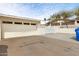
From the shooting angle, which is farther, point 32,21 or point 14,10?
point 32,21

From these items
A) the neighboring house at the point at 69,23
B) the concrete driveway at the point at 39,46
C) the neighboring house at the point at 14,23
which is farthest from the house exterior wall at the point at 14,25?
the neighboring house at the point at 69,23

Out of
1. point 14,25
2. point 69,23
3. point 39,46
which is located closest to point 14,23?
point 14,25

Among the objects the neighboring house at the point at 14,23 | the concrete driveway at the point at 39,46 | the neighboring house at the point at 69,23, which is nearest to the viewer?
the concrete driveway at the point at 39,46

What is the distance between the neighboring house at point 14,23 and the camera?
13.0 feet

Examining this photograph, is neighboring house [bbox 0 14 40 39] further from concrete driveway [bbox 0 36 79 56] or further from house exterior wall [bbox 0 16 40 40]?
concrete driveway [bbox 0 36 79 56]

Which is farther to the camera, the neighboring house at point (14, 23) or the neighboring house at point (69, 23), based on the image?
the neighboring house at point (14, 23)

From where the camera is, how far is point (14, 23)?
4125 millimetres

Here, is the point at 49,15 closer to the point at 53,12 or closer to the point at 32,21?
the point at 53,12

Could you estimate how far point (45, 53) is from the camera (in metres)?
3.49

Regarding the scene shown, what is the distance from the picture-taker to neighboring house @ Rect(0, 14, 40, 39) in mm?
3977

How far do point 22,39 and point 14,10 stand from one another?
774mm

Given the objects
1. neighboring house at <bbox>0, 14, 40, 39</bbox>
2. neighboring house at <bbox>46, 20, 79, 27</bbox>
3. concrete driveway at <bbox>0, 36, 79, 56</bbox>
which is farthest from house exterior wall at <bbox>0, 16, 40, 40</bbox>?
neighboring house at <bbox>46, 20, 79, 27</bbox>

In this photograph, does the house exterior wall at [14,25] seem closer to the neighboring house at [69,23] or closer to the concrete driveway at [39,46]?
the concrete driveway at [39,46]

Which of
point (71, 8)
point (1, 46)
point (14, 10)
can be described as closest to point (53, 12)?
point (71, 8)
